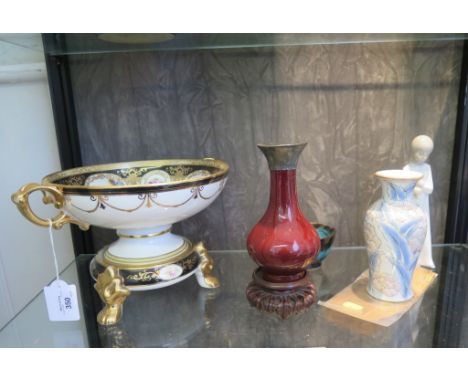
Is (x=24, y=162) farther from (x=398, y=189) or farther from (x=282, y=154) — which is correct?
(x=398, y=189)

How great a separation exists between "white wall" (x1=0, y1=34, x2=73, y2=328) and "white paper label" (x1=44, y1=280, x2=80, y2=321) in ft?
0.93

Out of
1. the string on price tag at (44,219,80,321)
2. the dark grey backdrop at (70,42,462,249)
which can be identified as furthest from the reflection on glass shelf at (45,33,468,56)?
the string on price tag at (44,219,80,321)

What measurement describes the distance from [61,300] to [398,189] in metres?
0.42

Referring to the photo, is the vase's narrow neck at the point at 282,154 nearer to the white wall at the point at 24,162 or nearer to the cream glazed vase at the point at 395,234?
the cream glazed vase at the point at 395,234

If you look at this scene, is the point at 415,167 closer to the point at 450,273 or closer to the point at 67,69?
the point at 450,273

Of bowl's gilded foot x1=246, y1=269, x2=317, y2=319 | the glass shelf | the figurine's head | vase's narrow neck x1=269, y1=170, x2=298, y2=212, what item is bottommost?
the glass shelf

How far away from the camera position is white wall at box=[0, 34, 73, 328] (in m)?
0.60

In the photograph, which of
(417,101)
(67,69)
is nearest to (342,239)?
(417,101)

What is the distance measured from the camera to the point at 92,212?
393 mm

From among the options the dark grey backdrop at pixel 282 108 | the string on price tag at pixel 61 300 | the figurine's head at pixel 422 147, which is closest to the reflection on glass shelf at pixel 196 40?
the dark grey backdrop at pixel 282 108

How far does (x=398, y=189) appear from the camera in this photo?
1.32 ft

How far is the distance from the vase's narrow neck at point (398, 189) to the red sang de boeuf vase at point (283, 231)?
10 cm

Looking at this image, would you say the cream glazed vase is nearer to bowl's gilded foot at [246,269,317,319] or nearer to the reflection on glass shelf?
bowl's gilded foot at [246,269,317,319]
